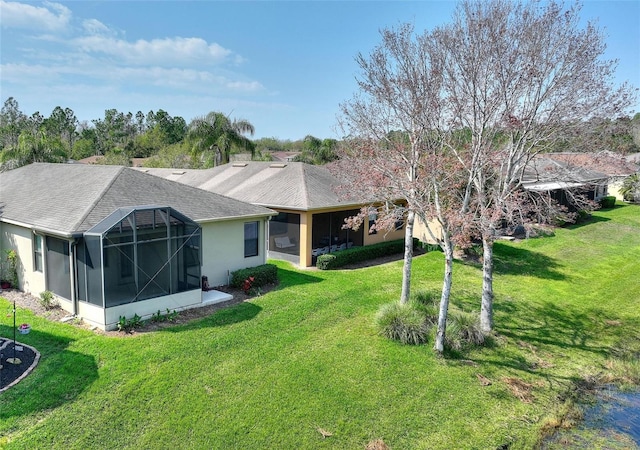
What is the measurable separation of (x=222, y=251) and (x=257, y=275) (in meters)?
1.57

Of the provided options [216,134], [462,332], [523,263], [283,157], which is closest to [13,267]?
[462,332]

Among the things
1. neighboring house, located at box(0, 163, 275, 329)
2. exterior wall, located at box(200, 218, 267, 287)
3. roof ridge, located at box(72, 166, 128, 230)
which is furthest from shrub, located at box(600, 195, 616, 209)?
roof ridge, located at box(72, 166, 128, 230)

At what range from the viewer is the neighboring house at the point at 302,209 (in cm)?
1786

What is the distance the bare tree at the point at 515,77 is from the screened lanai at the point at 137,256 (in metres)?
8.29

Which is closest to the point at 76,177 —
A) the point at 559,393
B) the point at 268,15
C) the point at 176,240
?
the point at 176,240

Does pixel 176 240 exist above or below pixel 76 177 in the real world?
Answer: below

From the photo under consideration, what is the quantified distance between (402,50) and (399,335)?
8.14 metres

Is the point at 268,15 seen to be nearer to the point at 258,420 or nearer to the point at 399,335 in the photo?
the point at 399,335

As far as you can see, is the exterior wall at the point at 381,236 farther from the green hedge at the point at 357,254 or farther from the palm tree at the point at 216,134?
the palm tree at the point at 216,134

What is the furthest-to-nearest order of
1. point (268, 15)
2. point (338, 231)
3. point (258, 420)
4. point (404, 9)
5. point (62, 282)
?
point (338, 231), point (268, 15), point (404, 9), point (62, 282), point (258, 420)

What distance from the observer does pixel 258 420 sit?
23.5 ft

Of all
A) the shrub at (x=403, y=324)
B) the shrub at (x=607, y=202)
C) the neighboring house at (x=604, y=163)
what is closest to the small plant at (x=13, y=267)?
the shrub at (x=403, y=324)

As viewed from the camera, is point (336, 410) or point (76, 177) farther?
point (76, 177)

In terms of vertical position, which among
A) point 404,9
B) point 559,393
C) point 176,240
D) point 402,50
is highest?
point 404,9
